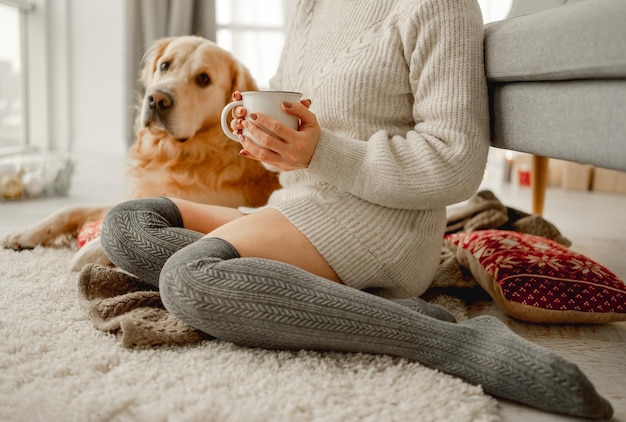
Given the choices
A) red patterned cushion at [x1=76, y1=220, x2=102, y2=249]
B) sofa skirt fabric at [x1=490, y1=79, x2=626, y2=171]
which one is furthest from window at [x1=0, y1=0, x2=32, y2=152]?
sofa skirt fabric at [x1=490, y1=79, x2=626, y2=171]

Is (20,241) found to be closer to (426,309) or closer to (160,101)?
(160,101)

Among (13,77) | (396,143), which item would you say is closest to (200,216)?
(396,143)

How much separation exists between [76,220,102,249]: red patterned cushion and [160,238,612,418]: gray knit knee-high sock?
2.22 ft

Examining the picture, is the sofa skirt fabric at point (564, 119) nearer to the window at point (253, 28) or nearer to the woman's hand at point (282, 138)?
the woman's hand at point (282, 138)

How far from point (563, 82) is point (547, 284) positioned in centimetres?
46

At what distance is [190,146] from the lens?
64.1 inches

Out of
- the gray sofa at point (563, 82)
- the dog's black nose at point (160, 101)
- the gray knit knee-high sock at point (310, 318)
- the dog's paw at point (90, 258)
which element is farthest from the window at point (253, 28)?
the gray knit knee-high sock at point (310, 318)

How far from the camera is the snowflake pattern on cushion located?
3.91 feet

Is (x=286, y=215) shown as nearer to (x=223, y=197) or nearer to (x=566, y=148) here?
(x=566, y=148)

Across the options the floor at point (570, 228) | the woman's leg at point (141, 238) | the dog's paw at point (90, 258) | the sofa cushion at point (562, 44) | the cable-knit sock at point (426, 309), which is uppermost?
the sofa cushion at point (562, 44)

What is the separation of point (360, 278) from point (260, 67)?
3.27m

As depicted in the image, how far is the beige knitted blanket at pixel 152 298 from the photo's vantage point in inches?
37.1

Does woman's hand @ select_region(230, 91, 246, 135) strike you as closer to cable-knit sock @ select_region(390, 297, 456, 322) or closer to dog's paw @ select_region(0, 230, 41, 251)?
cable-knit sock @ select_region(390, 297, 456, 322)

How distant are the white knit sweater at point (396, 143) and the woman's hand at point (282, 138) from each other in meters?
0.02
